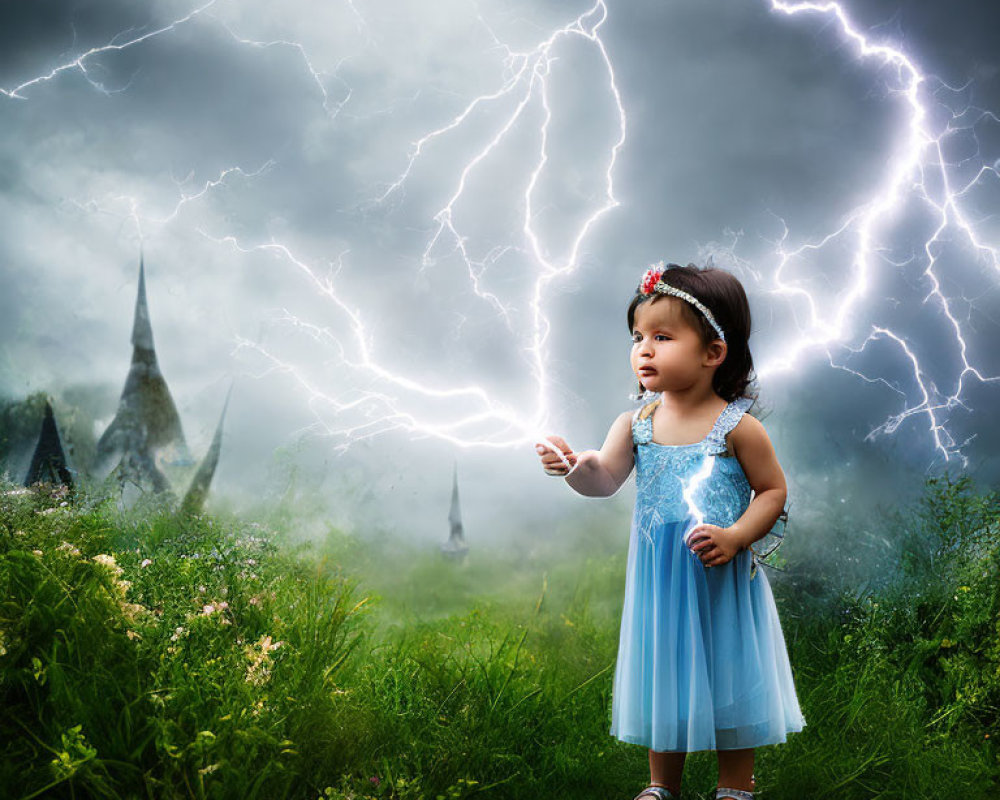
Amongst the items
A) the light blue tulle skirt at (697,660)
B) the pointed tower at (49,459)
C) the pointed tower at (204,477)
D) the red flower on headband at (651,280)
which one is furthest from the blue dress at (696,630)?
the pointed tower at (49,459)

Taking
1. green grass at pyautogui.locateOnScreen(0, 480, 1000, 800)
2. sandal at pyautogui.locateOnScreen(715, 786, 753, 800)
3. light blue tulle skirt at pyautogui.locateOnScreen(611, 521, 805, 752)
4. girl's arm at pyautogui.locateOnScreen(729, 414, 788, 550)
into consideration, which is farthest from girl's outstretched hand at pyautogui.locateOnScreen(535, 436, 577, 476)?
sandal at pyautogui.locateOnScreen(715, 786, 753, 800)

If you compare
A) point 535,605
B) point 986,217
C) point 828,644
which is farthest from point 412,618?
point 986,217

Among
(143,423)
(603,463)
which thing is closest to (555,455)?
(603,463)

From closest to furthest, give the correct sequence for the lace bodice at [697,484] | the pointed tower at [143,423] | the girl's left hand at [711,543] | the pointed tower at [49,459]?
the girl's left hand at [711,543]
the lace bodice at [697,484]
the pointed tower at [49,459]
the pointed tower at [143,423]

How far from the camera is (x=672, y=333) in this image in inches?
81.3

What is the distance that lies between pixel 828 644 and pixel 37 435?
4123mm

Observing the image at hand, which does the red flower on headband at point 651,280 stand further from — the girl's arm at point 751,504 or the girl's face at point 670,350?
the girl's arm at point 751,504

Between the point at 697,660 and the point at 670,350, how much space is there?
820 mm

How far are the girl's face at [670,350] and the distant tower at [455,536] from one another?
2.29 m

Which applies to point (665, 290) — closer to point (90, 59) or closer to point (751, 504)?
point (751, 504)

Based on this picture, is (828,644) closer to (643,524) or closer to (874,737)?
(874,737)

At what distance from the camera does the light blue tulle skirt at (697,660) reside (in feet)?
6.35

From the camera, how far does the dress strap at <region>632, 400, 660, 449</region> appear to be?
7.13ft

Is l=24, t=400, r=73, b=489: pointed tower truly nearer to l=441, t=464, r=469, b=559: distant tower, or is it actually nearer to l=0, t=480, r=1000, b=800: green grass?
l=0, t=480, r=1000, b=800: green grass
